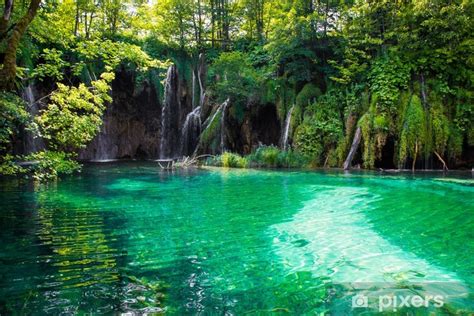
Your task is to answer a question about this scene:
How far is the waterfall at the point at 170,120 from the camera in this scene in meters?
27.4

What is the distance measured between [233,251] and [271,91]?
1747 centimetres

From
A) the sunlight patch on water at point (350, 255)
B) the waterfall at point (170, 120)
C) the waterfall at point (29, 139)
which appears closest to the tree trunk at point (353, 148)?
the sunlight patch on water at point (350, 255)

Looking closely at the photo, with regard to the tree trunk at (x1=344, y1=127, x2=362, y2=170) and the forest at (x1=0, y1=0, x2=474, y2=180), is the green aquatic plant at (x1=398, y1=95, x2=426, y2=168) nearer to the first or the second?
the forest at (x1=0, y1=0, x2=474, y2=180)

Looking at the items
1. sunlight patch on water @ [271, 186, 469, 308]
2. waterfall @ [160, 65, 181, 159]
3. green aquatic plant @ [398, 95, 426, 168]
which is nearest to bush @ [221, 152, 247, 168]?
green aquatic plant @ [398, 95, 426, 168]

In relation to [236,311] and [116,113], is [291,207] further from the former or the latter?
[116,113]

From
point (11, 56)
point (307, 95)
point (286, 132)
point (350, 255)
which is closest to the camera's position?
point (11, 56)

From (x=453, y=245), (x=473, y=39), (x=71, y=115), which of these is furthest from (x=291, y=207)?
(x=473, y=39)

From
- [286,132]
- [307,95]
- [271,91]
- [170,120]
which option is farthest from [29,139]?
[307,95]

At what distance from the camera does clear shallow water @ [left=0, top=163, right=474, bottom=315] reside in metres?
3.33

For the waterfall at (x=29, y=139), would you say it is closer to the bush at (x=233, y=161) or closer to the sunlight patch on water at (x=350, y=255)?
the bush at (x=233, y=161)

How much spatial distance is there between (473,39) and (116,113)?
22.6 meters

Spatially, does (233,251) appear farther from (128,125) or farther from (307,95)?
(128,125)

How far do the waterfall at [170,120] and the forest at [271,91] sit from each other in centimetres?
8

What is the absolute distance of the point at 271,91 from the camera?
21.4 meters
